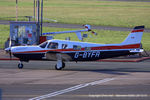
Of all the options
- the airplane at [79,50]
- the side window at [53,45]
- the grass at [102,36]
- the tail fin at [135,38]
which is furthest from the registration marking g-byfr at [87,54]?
the grass at [102,36]

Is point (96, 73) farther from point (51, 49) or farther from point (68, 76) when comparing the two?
point (51, 49)

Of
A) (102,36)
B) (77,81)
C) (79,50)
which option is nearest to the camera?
(77,81)

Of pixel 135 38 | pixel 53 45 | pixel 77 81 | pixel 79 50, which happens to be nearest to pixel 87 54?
pixel 79 50

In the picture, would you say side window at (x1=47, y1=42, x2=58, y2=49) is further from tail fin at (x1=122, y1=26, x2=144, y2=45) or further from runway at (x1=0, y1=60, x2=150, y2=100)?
tail fin at (x1=122, y1=26, x2=144, y2=45)

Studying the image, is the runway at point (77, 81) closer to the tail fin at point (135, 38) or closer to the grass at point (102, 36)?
the tail fin at point (135, 38)

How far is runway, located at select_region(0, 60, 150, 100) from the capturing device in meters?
14.3

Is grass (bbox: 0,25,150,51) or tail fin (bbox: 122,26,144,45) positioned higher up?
tail fin (bbox: 122,26,144,45)

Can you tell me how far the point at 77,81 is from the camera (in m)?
17.6

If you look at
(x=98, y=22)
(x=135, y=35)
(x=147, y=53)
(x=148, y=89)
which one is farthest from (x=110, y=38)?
(x=148, y=89)

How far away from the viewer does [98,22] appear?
53.6 meters

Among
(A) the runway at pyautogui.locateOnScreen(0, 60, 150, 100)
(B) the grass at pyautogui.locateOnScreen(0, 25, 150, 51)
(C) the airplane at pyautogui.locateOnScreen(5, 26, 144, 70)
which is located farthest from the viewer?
(B) the grass at pyautogui.locateOnScreen(0, 25, 150, 51)

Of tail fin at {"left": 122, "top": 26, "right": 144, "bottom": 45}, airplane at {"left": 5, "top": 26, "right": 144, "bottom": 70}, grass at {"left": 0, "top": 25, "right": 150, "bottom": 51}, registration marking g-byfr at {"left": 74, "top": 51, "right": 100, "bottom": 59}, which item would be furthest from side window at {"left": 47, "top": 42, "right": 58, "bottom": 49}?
grass at {"left": 0, "top": 25, "right": 150, "bottom": 51}

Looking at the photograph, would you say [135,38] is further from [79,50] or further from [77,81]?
[77,81]

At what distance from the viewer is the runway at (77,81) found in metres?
14.3
